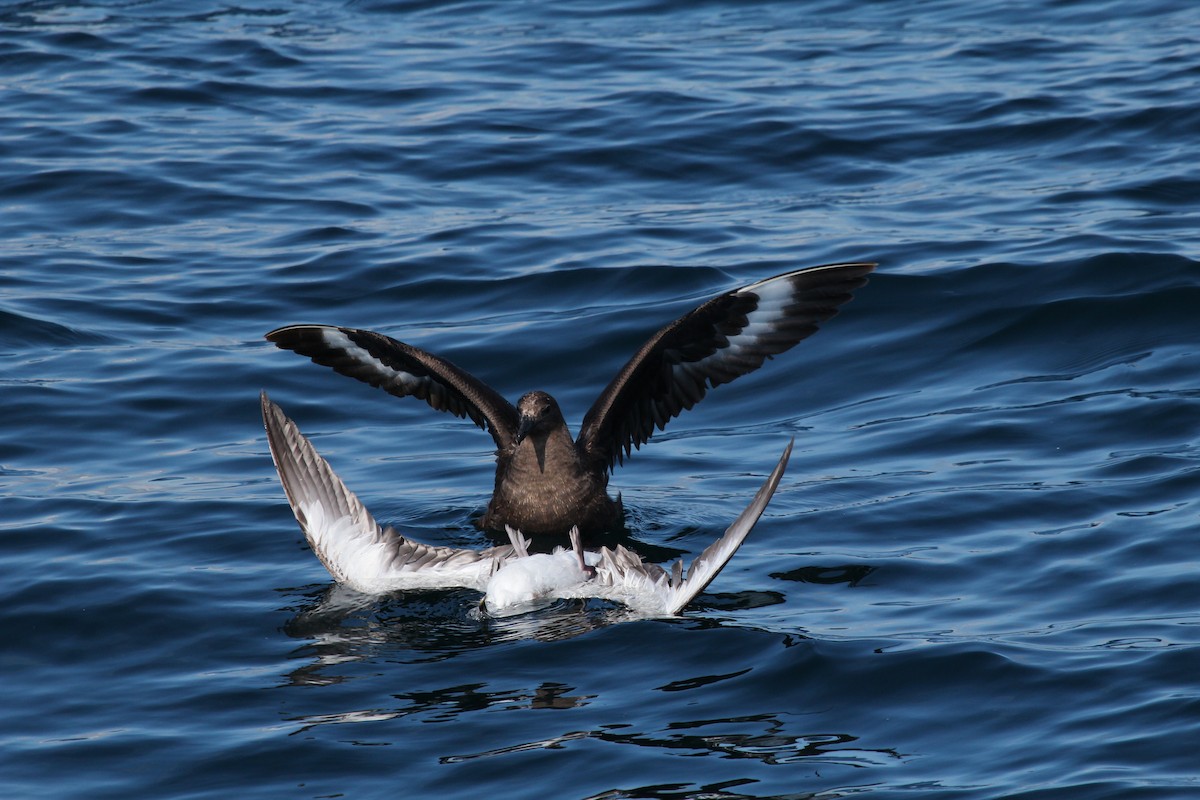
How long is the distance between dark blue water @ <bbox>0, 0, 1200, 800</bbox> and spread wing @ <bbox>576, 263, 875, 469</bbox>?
372mm

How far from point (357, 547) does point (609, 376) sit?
10.8ft

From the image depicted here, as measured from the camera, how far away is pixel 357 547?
6.38m

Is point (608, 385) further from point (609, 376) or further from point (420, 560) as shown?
point (420, 560)

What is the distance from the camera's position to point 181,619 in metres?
6.32

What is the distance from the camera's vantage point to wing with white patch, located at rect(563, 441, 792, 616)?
5547mm

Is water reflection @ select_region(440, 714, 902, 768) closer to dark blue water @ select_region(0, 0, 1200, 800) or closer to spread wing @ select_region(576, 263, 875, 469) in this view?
dark blue water @ select_region(0, 0, 1200, 800)

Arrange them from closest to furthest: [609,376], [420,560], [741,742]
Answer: [741,742]
[420,560]
[609,376]

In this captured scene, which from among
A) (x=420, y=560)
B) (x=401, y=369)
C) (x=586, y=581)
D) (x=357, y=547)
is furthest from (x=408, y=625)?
(x=401, y=369)

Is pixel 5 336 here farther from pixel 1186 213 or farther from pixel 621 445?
pixel 1186 213

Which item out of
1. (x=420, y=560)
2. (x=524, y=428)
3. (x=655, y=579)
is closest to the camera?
(x=655, y=579)

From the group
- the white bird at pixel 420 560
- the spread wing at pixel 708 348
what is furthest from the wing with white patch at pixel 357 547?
the spread wing at pixel 708 348

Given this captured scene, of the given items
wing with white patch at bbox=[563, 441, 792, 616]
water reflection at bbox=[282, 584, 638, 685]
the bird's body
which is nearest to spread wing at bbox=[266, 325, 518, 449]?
the bird's body

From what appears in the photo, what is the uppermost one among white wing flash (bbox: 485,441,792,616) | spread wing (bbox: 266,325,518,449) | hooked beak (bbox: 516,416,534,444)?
spread wing (bbox: 266,325,518,449)

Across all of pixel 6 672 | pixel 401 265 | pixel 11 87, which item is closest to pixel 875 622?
pixel 6 672
